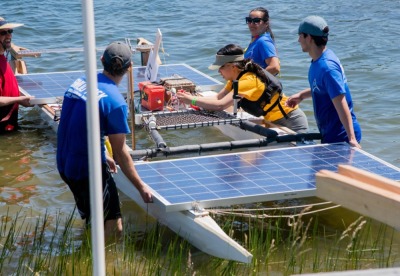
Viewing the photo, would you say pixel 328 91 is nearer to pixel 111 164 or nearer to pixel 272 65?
pixel 272 65

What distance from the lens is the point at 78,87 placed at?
6254 mm

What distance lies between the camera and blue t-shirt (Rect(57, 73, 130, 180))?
6.16 meters

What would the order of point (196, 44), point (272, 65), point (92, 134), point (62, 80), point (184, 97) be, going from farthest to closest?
point (196, 44), point (62, 80), point (272, 65), point (184, 97), point (92, 134)

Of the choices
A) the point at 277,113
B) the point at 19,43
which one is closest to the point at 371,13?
the point at 19,43

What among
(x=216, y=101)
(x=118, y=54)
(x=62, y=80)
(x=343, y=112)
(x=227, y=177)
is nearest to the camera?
(x=118, y=54)

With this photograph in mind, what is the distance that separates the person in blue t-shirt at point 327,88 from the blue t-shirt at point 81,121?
2045mm

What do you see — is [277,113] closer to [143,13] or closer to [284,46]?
[284,46]

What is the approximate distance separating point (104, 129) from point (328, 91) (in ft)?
7.25

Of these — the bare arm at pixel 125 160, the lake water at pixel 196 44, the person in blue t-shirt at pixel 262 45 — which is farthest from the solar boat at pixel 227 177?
the person in blue t-shirt at pixel 262 45

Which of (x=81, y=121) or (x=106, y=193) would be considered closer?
(x=81, y=121)

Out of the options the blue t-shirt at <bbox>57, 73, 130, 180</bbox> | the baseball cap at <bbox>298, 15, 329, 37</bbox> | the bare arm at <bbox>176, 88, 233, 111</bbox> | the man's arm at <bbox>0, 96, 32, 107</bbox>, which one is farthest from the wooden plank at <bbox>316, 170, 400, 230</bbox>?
the man's arm at <bbox>0, 96, 32, 107</bbox>

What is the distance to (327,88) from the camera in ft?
24.7

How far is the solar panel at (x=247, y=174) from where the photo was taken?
6.61 m

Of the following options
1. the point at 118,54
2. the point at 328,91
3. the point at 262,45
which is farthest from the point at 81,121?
the point at 262,45
